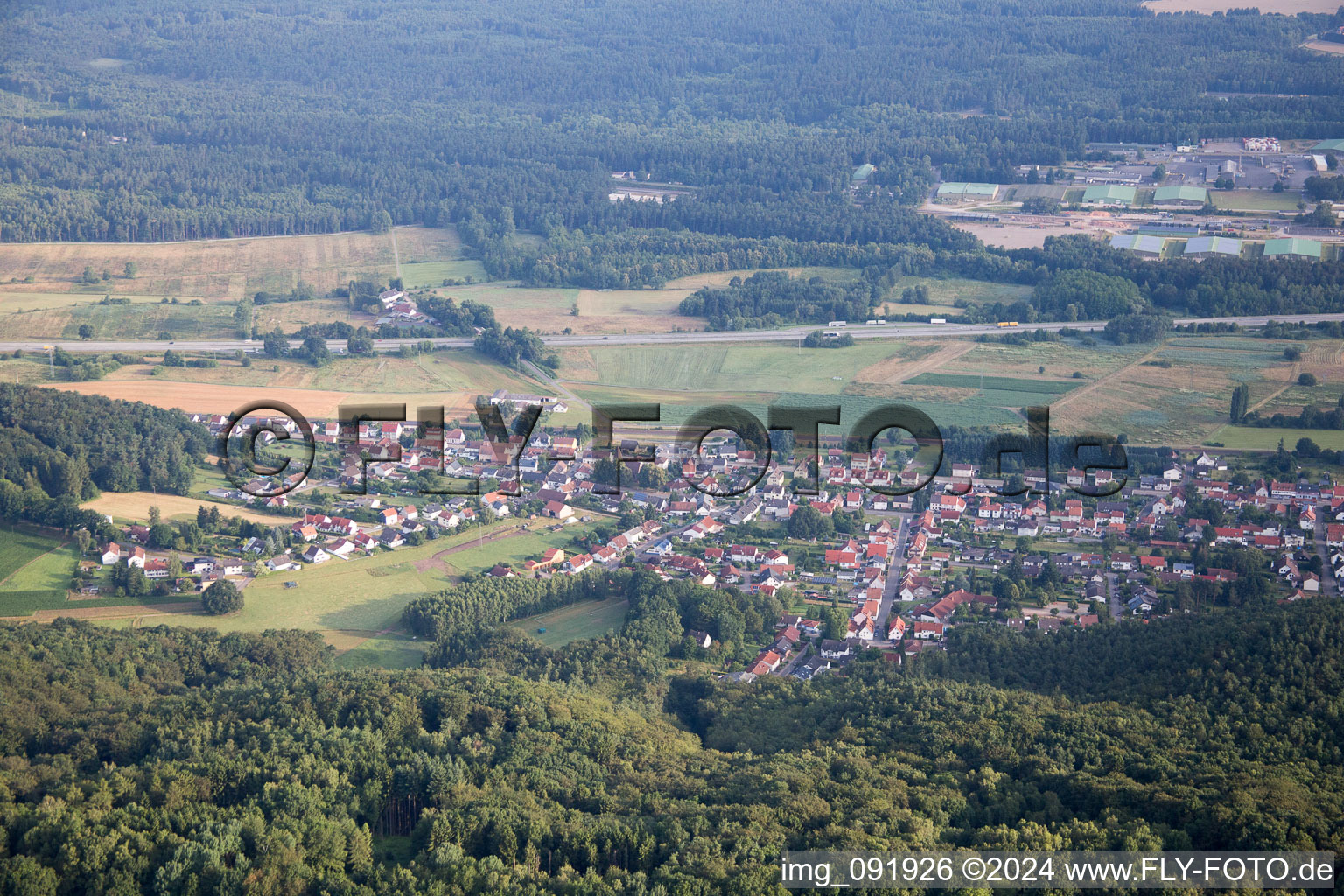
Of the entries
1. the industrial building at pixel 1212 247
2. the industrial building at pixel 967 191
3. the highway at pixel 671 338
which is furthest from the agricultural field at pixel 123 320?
the industrial building at pixel 1212 247

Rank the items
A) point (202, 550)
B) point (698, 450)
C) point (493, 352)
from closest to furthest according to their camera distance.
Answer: point (202, 550) < point (698, 450) < point (493, 352)

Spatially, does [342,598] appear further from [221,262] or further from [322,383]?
[221,262]

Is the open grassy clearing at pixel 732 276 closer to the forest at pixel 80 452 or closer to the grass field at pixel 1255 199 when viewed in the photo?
the grass field at pixel 1255 199

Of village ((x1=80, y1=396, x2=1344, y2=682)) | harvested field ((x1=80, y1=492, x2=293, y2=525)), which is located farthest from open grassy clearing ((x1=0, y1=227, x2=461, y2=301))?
harvested field ((x1=80, y1=492, x2=293, y2=525))

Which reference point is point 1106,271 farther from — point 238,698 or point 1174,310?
point 238,698

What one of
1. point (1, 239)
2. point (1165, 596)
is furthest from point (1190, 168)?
point (1, 239)

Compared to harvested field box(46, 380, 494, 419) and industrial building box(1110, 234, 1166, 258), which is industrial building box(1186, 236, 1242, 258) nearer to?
industrial building box(1110, 234, 1166, 258)
